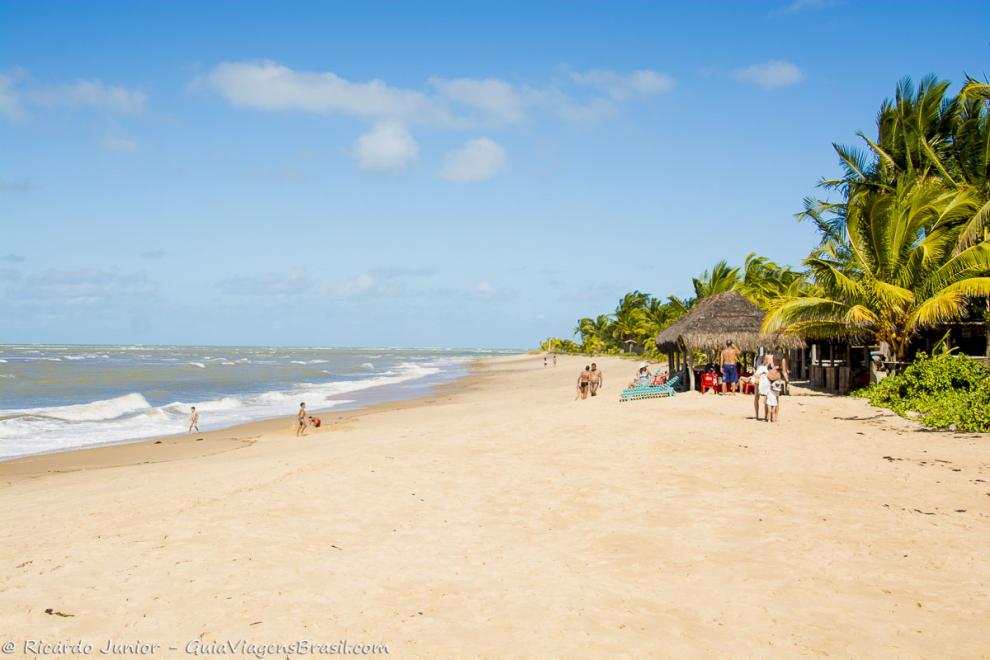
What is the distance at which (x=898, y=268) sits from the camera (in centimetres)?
1702

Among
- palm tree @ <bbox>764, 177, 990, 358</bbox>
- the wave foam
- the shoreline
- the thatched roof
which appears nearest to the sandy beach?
the shoreline

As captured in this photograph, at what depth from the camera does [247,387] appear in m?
36.5

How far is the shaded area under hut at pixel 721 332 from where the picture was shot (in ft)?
65.7

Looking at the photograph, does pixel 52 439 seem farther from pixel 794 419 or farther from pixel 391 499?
pixel 794 419

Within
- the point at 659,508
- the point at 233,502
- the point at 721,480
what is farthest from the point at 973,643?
the point at 233,502

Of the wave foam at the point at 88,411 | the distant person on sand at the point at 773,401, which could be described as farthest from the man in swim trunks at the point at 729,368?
the wave foam at the point at 88,411

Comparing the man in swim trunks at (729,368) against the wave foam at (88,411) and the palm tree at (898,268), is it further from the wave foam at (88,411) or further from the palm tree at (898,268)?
the wave foam at (88,411)

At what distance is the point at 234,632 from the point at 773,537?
4.46m

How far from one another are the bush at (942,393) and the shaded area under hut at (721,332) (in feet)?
15.9

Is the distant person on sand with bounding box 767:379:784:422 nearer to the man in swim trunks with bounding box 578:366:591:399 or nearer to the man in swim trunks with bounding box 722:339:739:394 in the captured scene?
the man in swim trunks with bounding box 722:339:739:394

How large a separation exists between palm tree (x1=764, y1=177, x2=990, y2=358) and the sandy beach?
6.05 m

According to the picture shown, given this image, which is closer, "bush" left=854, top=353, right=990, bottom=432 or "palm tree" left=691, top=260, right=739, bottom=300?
"bush" left=854, top=353, right=990, bottom=432

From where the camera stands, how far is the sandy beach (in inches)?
177

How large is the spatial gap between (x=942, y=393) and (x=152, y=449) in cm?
1604
